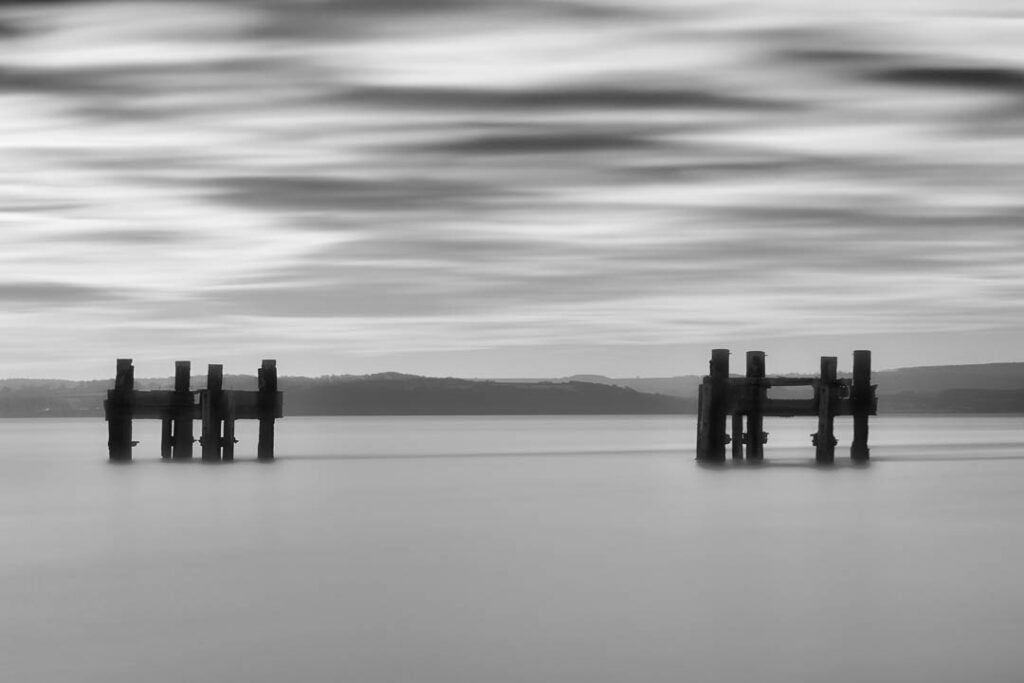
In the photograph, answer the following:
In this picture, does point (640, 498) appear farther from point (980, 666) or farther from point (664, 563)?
point (980, 666)

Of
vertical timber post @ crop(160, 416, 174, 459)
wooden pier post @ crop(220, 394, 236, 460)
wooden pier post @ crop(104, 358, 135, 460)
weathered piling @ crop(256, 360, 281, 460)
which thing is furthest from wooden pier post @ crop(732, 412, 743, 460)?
wooden pier post @ crop(104, 358, 135, 460)

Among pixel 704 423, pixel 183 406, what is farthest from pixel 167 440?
pixel 704 423

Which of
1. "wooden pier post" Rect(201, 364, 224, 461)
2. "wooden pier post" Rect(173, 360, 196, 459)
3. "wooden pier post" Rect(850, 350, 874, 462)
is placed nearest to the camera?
"wooden pier post" Rect(850, 350, 874, 462)

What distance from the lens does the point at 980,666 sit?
1070 centimetres

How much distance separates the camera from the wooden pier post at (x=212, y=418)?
2980cm

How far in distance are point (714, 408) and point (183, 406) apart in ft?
32.5

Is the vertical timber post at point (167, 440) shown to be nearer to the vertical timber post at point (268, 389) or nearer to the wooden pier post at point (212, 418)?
the wooden pier post at point (212, 418)

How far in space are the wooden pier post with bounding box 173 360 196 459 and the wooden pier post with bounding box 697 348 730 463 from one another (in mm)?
9323

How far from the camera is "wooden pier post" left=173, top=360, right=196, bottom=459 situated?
3061 centimetres

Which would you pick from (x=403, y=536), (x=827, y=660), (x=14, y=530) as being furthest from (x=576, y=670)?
(x=14, y=530)

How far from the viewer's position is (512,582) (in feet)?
49.8

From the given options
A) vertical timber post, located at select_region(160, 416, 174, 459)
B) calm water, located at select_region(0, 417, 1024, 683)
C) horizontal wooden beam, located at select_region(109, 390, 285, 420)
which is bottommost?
calm water, located at select_region(0, 417, 1024, 683)

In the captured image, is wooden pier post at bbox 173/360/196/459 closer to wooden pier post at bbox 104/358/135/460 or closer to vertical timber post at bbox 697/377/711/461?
wooden pier post at bbox 104/358/135/460

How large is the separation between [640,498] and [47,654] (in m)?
17.3
